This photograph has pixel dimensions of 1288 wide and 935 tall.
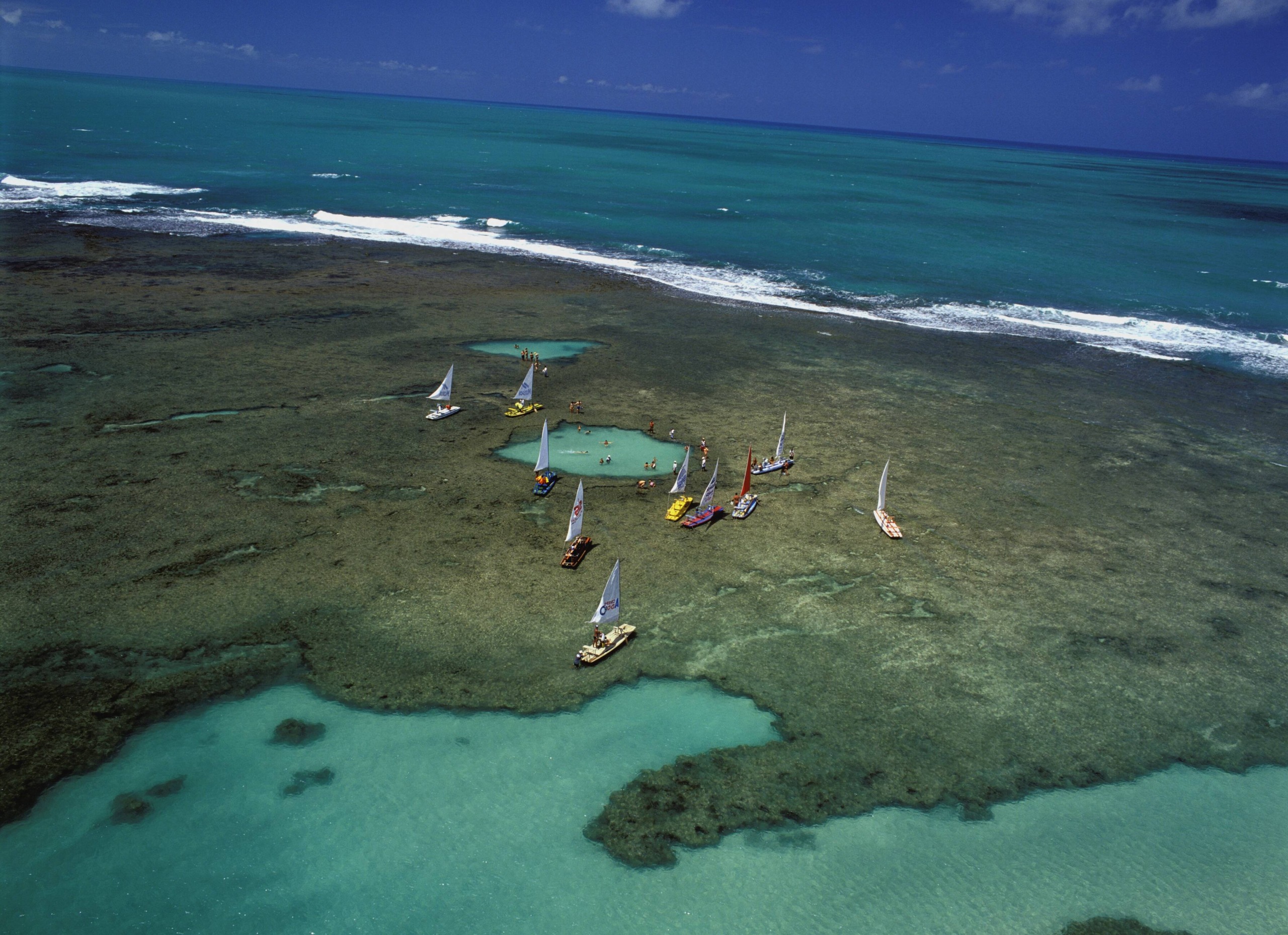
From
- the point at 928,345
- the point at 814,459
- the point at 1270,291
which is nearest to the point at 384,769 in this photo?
the point at 814,459

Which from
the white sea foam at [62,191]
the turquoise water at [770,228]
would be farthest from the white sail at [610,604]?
the white sea foam at [62,191]

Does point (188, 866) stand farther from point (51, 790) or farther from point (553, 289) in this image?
point (553, 289)

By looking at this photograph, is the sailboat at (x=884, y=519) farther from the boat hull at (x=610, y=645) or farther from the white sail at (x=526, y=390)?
the white sail at (x=526, y=390)

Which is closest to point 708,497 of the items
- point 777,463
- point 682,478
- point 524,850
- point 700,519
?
point 700,519

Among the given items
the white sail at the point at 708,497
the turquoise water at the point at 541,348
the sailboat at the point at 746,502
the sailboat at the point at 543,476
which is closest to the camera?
the white sail at the point at 708,497

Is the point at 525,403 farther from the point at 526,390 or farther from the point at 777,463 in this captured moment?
the point at 777,463
